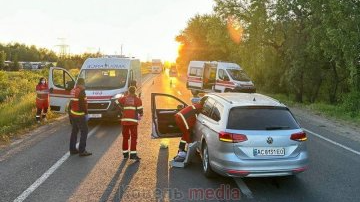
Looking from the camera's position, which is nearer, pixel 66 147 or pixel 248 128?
pixel 248 128

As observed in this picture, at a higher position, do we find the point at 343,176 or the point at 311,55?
the point at 311,55

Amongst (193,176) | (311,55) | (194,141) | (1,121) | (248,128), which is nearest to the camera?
(248,128)

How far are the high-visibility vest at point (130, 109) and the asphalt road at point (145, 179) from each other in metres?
0.85

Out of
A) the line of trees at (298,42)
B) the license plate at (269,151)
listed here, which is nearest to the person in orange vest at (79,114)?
the license plate at (269,151)

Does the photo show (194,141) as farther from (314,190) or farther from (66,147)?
(66,147)

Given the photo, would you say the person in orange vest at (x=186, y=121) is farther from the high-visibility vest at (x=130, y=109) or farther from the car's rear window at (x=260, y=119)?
the car's rear window at (x=260, y=119)

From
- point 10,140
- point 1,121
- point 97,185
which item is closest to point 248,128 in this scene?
point 97,185

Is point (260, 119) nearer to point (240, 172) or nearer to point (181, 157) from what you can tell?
point (240, 172)

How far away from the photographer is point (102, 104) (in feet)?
46.1

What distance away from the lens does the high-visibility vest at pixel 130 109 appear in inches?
361

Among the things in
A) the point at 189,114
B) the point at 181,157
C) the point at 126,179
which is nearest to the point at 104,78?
the point at 189,114

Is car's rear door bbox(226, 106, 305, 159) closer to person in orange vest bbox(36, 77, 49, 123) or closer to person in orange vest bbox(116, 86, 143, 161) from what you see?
person in orange vest bbox(116, 86, 143, 161)

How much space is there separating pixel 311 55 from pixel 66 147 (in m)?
16.7

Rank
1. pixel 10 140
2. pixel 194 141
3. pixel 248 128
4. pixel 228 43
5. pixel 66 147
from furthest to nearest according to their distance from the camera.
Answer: pixel 228 43, pixel 10 140, pixel 66 147, pixel 194 141, pixel 248 128
